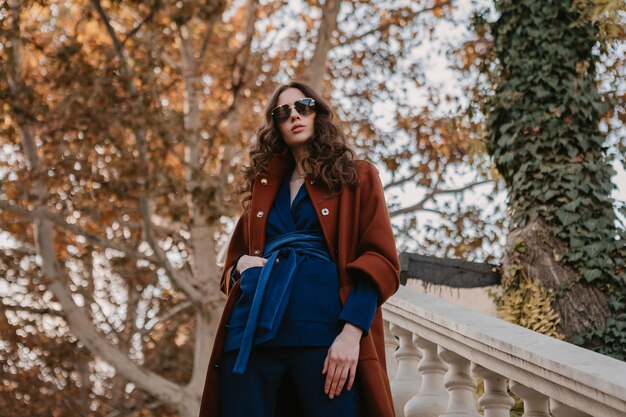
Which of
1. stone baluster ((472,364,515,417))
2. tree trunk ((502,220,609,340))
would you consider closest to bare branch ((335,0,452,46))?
tree trunk ((502,220,609,340))

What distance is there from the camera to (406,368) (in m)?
4.04

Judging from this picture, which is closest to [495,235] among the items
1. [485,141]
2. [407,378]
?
[485,141]

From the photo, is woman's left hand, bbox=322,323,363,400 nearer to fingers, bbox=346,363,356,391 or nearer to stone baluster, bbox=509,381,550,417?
fingers, bbox=346,363,356,391

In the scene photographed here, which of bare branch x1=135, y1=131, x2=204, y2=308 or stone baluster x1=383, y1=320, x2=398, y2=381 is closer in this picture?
stone baluster x1=383, y1=320, x2=398, y2=381

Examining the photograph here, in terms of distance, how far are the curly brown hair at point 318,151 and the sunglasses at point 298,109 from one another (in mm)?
53

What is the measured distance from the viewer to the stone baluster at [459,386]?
355cm

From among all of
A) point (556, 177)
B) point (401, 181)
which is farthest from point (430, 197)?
point (556, 177)

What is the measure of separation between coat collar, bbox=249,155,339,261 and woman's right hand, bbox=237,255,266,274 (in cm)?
3

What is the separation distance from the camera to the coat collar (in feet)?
9.52

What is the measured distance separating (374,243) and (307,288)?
0.27m

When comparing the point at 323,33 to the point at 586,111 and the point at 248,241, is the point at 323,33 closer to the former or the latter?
the point at 586,111

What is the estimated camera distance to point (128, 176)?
401 inches

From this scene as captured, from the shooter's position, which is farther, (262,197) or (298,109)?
(298,109)

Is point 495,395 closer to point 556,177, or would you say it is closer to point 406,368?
point 406,368
